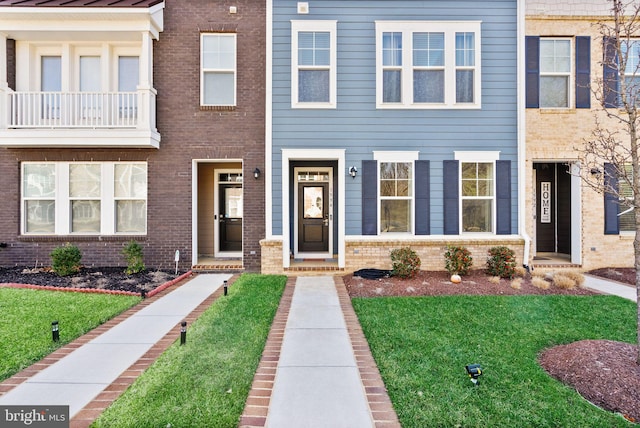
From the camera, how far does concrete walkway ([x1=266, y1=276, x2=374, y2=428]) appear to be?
2795mm

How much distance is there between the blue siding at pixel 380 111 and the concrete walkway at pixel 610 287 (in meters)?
1.97

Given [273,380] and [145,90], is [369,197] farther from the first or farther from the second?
[145,90]

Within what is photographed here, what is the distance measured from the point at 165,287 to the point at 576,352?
703cm

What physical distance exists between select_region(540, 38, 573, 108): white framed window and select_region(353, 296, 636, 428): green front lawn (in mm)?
5298

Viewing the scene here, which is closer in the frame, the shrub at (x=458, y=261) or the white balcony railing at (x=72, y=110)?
the shrub at (x=458, y=261)

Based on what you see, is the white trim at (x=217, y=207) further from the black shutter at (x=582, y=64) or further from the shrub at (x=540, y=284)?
the black shutter at (x=582, y=64)

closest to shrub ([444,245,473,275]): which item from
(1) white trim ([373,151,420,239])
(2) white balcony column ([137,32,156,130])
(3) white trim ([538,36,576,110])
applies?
(1) white trim ([373,151,420,239])

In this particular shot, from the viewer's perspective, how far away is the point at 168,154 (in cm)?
865

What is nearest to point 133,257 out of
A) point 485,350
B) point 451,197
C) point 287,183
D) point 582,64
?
point 287,183

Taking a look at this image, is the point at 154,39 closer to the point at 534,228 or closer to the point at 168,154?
the point at 168,154

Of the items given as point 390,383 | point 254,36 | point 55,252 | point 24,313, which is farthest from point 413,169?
point 55,252

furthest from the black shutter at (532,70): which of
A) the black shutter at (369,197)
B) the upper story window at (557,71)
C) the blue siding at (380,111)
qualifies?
the black shutter at (369,197)

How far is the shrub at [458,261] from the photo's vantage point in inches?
311

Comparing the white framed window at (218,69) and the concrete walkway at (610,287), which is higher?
the white framed window at (218,69)
